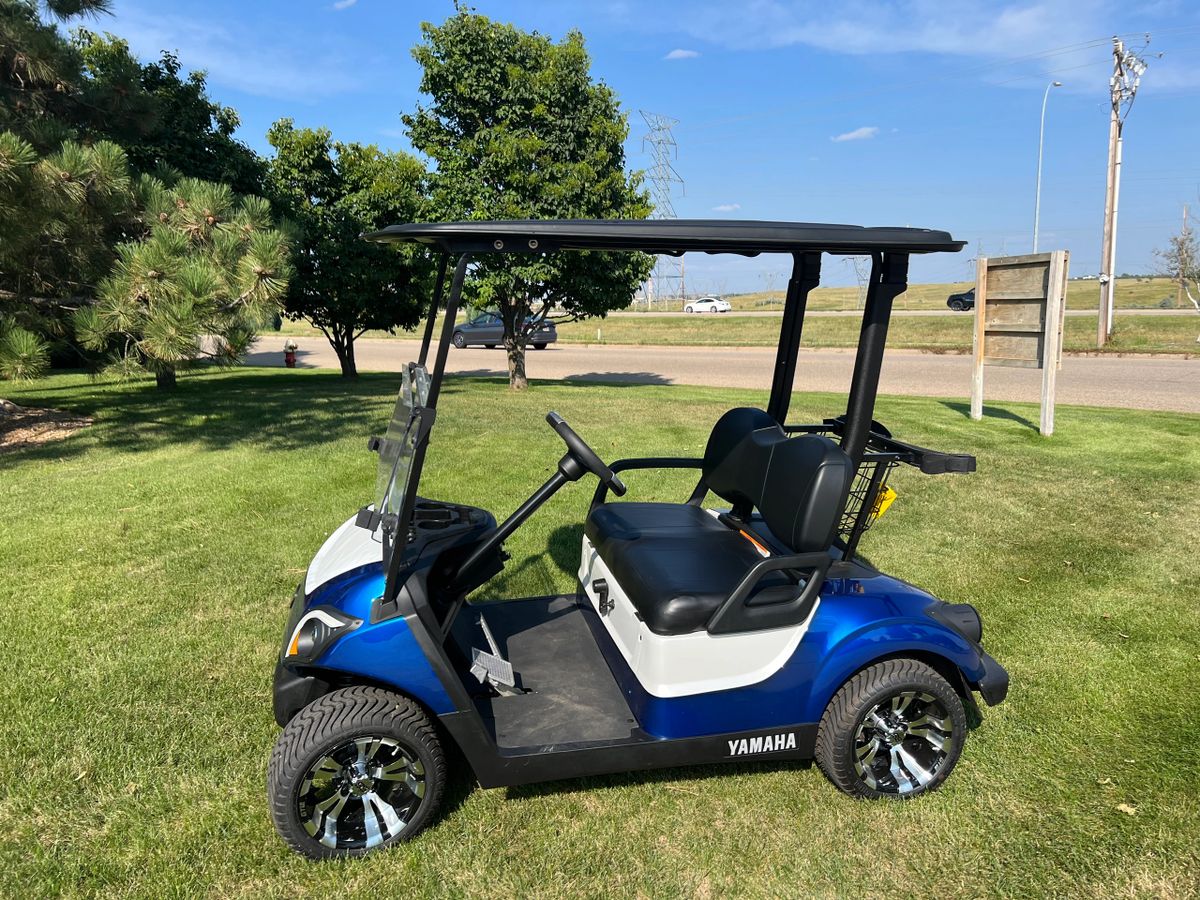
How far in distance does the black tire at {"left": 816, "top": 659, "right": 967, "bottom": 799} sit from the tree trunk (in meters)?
10.3

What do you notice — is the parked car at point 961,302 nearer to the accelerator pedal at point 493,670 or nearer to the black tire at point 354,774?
the accelerator pedal at point 493,670

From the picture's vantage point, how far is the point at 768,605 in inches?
96.4

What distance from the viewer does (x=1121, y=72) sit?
2152 centimetres

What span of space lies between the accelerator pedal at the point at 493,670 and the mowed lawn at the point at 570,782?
36cm

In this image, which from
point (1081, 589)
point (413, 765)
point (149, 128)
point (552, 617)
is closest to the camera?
point (413, 765)

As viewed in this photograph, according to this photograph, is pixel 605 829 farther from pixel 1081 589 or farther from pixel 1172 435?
pixel 1172 435

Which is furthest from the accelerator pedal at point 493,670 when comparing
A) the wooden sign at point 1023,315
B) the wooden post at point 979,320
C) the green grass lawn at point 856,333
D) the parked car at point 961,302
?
the parked car at point 961,302

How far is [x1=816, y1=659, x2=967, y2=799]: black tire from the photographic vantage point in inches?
100

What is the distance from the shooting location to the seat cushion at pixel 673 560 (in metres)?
2.40

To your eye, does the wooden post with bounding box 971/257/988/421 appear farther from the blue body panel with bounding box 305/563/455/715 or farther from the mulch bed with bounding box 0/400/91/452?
the mulch bed with bounding box 0/400/91/452

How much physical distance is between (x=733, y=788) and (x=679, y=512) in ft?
3.86

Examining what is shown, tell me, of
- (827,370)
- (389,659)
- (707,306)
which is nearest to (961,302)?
(707,306)

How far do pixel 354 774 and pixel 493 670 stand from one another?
0.56 metres

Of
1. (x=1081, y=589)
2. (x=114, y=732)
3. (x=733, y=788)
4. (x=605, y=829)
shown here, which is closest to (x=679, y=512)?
(x=733, y=788)
